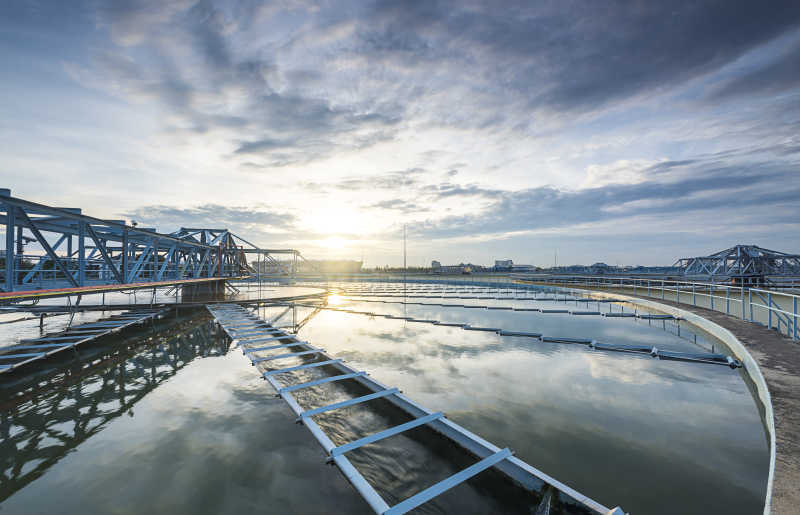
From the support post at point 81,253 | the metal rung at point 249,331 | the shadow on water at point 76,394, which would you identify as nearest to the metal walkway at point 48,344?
the shadow on water at point 76,394

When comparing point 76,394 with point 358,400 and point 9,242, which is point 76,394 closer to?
point 9,242

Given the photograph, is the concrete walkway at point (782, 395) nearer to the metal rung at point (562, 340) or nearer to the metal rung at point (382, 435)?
the metal rung at point (382, 435)

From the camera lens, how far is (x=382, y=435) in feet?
15.6

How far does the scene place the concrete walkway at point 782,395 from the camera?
302 cm

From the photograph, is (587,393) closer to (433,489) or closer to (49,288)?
(433,489)

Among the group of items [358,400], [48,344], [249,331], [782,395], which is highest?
[782,395]

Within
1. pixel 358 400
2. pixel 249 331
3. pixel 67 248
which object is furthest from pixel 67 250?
pixel 358 400

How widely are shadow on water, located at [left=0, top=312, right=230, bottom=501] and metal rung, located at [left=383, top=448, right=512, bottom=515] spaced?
205 inches

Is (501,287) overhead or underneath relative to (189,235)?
underneath

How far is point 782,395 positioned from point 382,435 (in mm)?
6600

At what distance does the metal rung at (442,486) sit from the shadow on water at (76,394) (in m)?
5.21

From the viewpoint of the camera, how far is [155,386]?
26.0 ft

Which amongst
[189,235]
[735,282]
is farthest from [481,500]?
[735,282]

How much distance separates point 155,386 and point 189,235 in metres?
27.1
